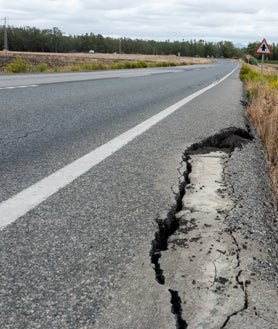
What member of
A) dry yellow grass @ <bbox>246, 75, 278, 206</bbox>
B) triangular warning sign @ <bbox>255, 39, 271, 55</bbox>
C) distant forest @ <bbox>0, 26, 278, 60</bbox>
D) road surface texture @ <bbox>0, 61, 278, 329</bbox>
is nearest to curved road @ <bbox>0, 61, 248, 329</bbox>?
road surface texture @ <bbox>0, 61, 278, 329</bbox>

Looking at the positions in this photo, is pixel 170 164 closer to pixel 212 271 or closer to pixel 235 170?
pixel 235 170

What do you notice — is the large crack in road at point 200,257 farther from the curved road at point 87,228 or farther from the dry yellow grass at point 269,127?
the dry yellow grass at point 269,127

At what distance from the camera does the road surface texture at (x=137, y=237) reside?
4.23 feet

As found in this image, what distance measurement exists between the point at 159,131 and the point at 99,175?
176cm

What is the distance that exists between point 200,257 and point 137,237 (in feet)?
0.96

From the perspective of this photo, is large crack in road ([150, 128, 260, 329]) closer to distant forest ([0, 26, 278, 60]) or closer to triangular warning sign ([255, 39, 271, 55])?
triangular warning sign ([255, 39, 271, 55])

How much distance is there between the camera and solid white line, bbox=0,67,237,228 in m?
1.98

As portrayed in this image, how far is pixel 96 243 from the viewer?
1.71 m

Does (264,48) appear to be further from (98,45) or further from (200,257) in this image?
(98,45)

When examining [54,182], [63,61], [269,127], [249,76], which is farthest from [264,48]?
[63,61]

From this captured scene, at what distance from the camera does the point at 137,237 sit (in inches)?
70.6

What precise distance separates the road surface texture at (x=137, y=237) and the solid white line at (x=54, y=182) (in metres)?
0.01

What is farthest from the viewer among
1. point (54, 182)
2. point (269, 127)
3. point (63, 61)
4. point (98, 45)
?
point (98, 45)

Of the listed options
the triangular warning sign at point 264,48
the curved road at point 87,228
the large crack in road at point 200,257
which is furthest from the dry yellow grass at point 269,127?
the triangular warning sign at point 264,48
